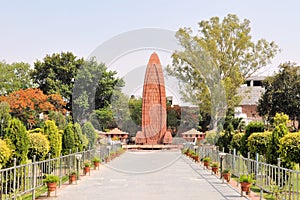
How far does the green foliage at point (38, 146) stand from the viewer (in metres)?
14.2

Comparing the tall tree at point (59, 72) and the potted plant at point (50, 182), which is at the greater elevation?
the tall tree at point (59, 72)

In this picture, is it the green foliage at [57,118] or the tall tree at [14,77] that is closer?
the green foliage at [57,118]

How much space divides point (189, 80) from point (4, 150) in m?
28.8

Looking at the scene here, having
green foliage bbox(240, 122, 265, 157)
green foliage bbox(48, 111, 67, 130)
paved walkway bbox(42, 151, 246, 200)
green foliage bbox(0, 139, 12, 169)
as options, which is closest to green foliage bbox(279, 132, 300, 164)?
paved walkway bbox(42, 151, 246, 200)

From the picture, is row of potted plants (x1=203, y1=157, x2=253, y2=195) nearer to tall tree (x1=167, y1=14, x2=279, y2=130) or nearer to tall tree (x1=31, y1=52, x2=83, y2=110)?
tall tree (x1=167, y1=14, x2=279, y2=130)

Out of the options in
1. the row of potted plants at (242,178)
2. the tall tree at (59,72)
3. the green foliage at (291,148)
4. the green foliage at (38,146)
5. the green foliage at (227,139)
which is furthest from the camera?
the tall tree at (59,72)

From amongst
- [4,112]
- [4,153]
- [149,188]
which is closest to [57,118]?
[4,112]

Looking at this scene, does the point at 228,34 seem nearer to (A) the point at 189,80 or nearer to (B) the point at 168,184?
(A) the point at 189,80

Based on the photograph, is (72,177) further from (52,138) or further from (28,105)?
(28,105)

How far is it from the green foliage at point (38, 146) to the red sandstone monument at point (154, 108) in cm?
3275

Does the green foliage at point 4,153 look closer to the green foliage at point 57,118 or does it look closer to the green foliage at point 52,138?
the green foliage at point 52,138

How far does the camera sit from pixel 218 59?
37.2 meters

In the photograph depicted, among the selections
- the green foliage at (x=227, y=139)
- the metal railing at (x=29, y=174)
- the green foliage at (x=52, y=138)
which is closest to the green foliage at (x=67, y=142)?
the metal railing at (x=29, y=174)

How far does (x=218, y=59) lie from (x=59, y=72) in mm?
17319
